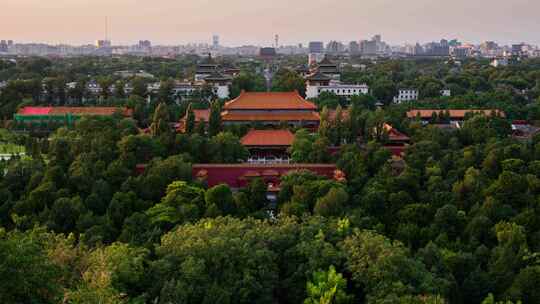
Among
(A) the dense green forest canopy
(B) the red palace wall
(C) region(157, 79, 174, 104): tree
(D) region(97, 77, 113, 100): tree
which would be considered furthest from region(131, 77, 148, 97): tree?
(B) the red palace wall

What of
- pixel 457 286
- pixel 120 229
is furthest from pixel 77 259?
pixel 457 286

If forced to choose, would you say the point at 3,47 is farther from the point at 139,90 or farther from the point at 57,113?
the point at 57,113

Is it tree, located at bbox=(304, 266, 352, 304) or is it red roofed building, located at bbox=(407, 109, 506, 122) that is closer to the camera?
tree, located at bbox=(304, 266, 352, 304)

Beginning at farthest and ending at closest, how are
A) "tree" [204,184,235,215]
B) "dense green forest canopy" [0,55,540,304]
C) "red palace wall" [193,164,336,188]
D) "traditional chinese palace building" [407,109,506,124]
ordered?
"traditional chinese palace building" [407,109,506,124], "red palace wall" [193,164,336,188], "tree" [204,184,235,215], "dense green forest canopy" [0,55,540,304]

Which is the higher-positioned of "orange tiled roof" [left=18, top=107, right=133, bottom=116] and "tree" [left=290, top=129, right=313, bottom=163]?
"orange tiled roof" [left=18, top=107, right=133, bottom=116]

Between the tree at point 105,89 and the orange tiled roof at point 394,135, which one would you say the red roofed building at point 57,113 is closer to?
the tree at point 105,89

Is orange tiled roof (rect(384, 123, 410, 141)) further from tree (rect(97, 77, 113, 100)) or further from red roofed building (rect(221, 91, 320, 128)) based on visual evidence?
tree (rect(97, 77, 113, 100))
